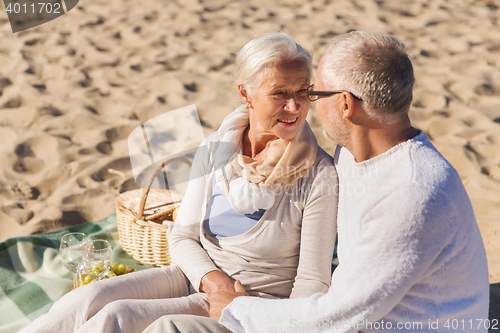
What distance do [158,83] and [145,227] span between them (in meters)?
2.93

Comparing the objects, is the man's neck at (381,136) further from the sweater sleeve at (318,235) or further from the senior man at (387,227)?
the sweater sleeve at (318,235)

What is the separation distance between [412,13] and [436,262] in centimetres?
665

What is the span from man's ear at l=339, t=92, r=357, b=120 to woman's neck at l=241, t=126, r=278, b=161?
68 centimetres

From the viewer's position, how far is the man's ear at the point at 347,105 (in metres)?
1.45

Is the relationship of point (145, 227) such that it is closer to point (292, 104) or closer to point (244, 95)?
point (244, 95)

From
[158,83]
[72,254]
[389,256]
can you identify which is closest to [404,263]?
[389,256]

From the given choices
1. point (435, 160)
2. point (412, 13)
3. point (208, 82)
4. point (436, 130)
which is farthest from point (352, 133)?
point (412, 13)

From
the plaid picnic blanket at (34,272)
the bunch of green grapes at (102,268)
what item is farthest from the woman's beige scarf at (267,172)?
the plaid picnic blanket at (34,272)

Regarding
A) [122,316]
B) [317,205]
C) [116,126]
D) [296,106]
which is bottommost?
[116,126]

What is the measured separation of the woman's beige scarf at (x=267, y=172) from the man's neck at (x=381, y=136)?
43 centimetres

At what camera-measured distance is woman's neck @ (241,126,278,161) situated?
2.16m

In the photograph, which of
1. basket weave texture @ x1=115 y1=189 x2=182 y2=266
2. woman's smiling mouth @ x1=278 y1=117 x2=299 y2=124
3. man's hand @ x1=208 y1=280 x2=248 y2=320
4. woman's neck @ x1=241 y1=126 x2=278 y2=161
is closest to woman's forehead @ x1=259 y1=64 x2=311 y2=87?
woman's smiling mouth @ x1=278 y1=117 x2=299 y2=124

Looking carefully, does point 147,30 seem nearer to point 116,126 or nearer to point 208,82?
point 208,82

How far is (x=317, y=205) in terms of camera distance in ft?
6.29
